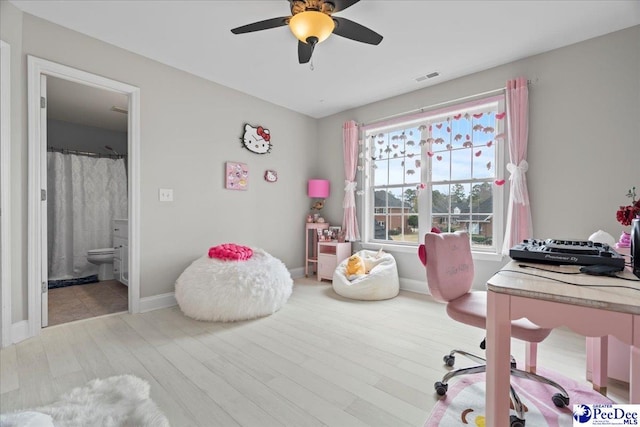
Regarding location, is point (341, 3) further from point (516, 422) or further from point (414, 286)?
point (414, 286)

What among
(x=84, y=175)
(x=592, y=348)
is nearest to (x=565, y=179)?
(x=592, y=348)

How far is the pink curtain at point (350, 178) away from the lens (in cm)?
406

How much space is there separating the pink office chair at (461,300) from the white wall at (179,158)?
260cm

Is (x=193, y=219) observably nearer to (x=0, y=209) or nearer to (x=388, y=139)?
(x=0, y=209)

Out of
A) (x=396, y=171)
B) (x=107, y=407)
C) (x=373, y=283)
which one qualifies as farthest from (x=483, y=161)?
(x=107, y=407)

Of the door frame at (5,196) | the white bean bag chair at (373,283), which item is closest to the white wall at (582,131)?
the white bean bag chair at (373,283)

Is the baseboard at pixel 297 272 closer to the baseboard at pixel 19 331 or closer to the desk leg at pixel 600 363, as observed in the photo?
the baseboard at pixel 19 331

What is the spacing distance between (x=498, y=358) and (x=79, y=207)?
5540 millimetres

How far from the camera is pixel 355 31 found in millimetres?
1928

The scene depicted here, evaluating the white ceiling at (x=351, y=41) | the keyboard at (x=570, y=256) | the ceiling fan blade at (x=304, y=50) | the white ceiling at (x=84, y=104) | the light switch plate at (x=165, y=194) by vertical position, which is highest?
the white ceiling at (x=351, y=41)

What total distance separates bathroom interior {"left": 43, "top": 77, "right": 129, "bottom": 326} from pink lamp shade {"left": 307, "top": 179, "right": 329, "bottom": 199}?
8.45ft

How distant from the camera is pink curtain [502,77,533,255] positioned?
270 centimetres

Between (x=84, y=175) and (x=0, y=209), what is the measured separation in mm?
2811

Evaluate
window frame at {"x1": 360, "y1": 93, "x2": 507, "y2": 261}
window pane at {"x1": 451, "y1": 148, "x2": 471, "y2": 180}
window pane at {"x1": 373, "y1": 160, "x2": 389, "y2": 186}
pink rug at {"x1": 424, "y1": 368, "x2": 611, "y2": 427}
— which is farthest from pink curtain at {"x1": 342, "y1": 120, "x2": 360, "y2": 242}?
pink rug at {"x1": 424, "y1": 368, "x2": 611, "y2": 427}
